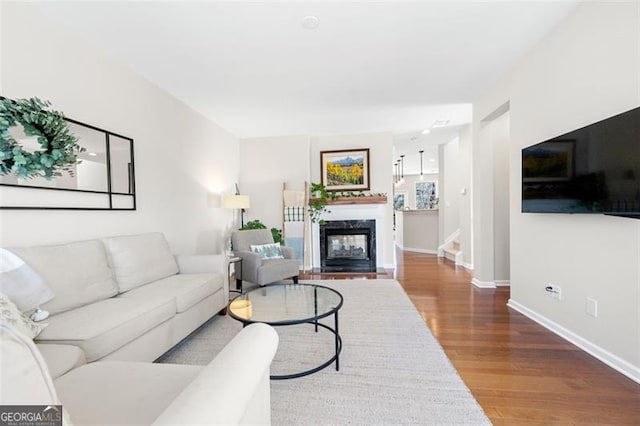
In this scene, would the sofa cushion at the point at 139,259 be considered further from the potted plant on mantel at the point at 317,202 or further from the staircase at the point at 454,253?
the staircase at the point at 454,253

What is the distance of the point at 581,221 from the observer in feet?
6.84

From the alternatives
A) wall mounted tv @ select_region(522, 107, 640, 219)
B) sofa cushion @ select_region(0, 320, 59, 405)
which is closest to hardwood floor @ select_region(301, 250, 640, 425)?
wall mounted tv @ select_region(522, 107, 640, 219)

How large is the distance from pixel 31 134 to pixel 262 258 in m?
2.84

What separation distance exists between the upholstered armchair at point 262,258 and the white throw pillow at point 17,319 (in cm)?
209

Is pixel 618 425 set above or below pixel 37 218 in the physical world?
below

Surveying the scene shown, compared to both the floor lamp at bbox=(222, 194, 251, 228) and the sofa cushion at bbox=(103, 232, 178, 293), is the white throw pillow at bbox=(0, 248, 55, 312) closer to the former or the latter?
the sofa cushion at bbox=(103, 232, 178, 293)

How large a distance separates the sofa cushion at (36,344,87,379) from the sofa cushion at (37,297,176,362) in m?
0.07

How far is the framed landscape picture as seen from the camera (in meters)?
5.21

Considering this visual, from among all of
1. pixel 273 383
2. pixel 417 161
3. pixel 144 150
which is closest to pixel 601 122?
pixel 273 383

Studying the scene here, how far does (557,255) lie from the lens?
234 cm

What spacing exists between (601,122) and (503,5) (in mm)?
1097

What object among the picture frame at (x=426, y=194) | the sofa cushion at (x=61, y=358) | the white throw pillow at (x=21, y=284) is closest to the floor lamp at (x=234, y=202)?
the white throw pillow at (x=21, y=284)

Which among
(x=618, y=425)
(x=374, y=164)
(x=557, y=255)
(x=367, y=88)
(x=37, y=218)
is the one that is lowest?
(x=618, y=425)

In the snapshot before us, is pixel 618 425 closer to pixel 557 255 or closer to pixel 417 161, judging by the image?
pixel 557 255
